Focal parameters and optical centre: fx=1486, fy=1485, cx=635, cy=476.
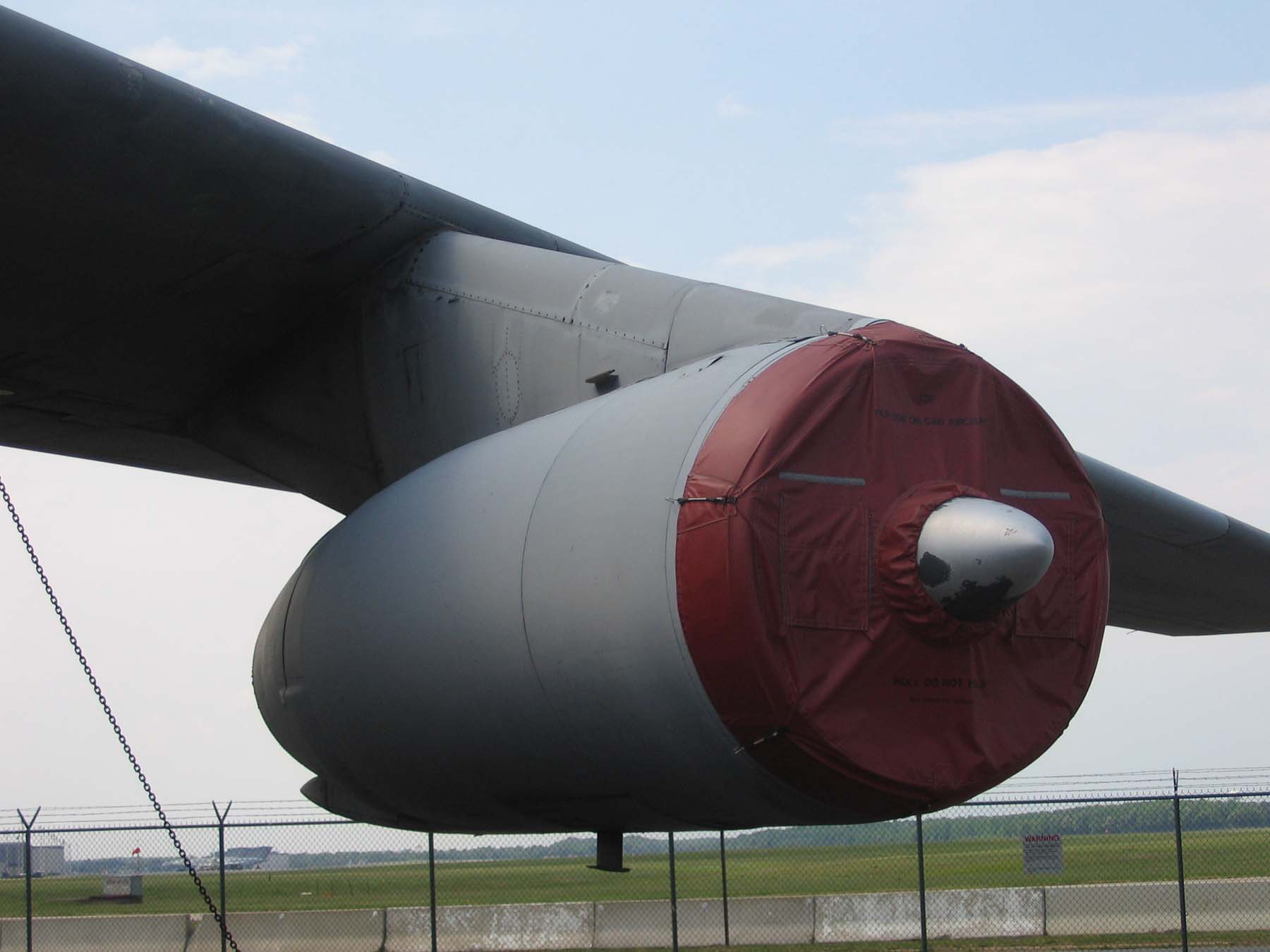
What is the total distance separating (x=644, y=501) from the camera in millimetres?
3680

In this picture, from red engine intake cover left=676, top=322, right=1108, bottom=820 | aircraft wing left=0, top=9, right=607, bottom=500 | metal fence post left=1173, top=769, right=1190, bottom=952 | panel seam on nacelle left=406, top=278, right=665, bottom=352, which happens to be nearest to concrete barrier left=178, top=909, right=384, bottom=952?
metal fence post left=1173, top=769, right=1190, bottom=952

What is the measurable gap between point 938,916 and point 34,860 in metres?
14.7

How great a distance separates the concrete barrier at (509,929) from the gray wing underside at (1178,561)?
37.9 ft

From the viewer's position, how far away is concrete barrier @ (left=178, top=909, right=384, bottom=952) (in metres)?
18.5

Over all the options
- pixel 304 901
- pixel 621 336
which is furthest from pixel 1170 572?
pixel 304 901

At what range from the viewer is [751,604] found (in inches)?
136

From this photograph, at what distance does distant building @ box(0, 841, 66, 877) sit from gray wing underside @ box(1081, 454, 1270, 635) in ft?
43.3

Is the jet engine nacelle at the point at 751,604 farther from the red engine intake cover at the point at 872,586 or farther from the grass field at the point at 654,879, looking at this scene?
the grass field at the point at 654,879

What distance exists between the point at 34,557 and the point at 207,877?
2848 cm

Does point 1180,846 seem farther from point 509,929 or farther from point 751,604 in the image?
point 751,604

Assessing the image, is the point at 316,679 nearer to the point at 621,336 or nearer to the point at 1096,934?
the point at 621,336

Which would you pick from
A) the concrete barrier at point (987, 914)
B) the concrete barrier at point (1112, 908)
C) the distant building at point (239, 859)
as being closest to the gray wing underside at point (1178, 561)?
the distant building at point (239, 859)

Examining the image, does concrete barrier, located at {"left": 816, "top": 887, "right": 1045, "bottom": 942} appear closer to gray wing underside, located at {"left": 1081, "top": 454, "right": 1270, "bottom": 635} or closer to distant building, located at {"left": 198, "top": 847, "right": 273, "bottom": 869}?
distant building, located at {"left": 198, "top": 847, "right": 273, "bottom": 869}

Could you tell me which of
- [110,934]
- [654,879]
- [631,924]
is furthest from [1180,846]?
[654,879]
